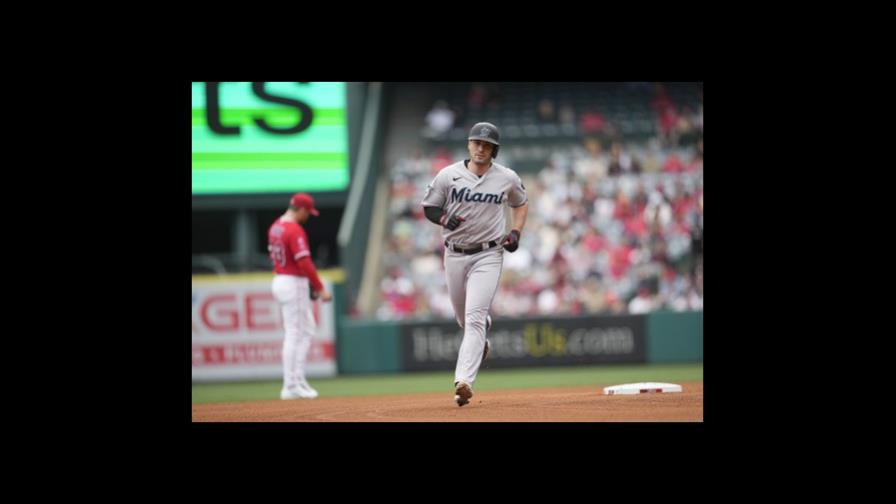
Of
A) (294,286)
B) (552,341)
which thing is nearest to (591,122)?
(552,341)

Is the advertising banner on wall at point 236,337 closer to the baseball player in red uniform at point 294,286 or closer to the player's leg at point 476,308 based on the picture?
the baseball player in red uniform at point 294,286

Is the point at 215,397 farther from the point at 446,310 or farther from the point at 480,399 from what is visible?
the point at 446,310

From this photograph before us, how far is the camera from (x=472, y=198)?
7.28 metres

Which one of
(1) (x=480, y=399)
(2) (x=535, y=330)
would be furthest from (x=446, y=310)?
(1) (x=480, y=399)

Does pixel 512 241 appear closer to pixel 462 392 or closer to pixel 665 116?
pixel 462 392

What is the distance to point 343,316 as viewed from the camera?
13891 mm

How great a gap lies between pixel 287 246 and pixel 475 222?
2.59 m

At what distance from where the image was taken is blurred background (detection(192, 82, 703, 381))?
1367 centimetres

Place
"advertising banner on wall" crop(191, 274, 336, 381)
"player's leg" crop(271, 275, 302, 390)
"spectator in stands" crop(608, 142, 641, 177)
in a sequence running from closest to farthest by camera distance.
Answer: "player's leg" crop(271, 275, 302, 390)
"advertising banner on wall" crop(191, 274, 336, 381)
"spectator in stands" crop(608, 142, 641, 177)

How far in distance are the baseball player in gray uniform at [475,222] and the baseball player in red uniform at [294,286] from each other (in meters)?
2.27

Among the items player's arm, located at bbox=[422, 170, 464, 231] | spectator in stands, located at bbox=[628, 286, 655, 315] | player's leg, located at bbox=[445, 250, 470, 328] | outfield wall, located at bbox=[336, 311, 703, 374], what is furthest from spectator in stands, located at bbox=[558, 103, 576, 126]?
player's arm, located at bbox=[422, 170, 464, 231]

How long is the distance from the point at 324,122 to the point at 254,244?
2325 millimetres

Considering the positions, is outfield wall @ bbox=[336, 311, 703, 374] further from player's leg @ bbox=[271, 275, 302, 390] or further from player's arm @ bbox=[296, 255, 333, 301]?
player's arm @ bbox=[296, 255, 333, 301]

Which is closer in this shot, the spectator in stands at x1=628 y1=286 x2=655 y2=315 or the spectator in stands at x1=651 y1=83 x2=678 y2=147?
the spectator in stands at x1=628 y1=286 x2=655 y2=315
